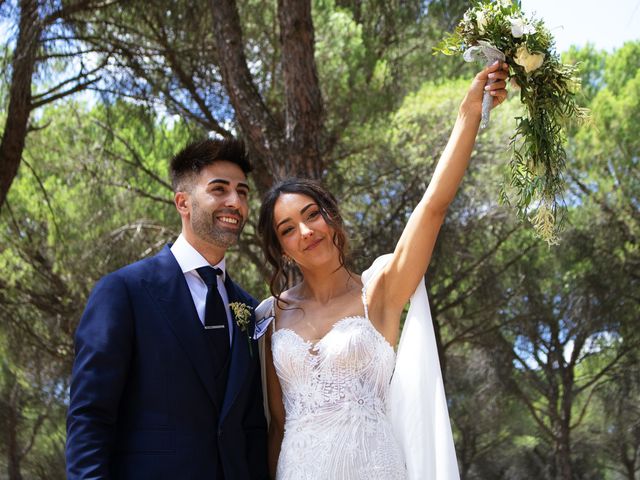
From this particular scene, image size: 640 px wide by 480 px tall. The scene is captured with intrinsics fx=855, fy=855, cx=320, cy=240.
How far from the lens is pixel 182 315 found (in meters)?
2.86

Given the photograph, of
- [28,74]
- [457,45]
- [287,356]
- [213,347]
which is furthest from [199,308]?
[28,74]

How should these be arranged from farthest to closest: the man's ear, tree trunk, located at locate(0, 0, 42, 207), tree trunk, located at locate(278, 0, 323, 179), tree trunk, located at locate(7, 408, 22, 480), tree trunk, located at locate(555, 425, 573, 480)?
tree trunk, located at locate(7, 408, 22, 480) < tree trunk, located at locate(555, 425, 573, 480) < tree trunk, located at locate(0, 0, 42, 207) < tree trunk, located at locate(278, 0, 323, 179) < the man's ear

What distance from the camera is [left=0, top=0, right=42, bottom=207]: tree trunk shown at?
22.0ft

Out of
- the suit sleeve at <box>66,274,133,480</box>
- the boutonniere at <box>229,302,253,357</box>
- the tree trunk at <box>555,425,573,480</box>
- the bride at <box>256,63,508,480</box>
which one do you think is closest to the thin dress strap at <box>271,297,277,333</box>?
the bride at <box>256,63,508,480</box>

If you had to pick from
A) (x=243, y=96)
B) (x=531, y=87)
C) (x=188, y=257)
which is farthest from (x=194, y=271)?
(x=243, y=96)

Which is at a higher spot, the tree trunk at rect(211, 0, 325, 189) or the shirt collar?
the tree trunk at rect(211, 0, 325, 189)

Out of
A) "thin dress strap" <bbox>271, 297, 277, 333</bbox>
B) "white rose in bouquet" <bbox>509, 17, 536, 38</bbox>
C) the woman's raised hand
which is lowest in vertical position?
"thin dress strap" <bbox>271, 297, 277, 333</bbox>

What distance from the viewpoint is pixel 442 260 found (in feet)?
35.3

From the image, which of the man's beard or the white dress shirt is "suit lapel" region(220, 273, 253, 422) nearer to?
the white dress shirt

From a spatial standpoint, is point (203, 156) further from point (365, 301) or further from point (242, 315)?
point (365, 301)

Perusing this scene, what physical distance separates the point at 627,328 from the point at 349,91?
586 cm

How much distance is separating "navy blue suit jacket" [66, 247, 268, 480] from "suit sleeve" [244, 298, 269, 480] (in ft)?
0.07

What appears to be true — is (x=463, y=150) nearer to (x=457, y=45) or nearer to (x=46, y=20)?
(x=457, y=45)

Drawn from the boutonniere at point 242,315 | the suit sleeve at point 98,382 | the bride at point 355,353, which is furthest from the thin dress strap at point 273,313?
the suit sleeve at point 98,382
